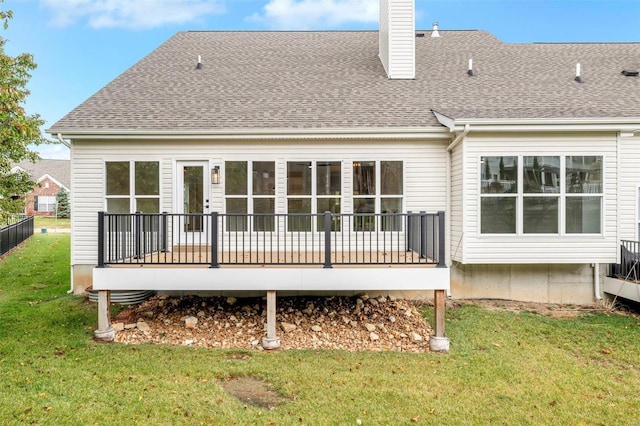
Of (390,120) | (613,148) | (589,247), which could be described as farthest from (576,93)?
(390,120)

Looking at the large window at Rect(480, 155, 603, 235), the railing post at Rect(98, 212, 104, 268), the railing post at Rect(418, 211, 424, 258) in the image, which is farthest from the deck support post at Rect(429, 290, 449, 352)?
the railing post at Rect(98, 212, 104, 268)

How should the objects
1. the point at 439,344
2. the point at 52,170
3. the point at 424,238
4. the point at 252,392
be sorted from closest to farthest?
the point at 252,392, the point at 439,344, the point at 424,238, the point at 52,170

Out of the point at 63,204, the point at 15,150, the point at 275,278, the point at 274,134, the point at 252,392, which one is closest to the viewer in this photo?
the point at 252,392

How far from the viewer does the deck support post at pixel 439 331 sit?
17.6 ft

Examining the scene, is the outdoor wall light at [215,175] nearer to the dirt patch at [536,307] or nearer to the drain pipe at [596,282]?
the dirt patch at [536,307]

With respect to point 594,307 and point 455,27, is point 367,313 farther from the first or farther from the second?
point 455,27

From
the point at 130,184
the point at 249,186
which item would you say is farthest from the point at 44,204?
the point at 249,186

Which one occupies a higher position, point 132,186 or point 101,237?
point 132,186

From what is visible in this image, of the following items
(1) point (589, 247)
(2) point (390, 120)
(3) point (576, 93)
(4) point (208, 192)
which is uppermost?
(3) point (576, 93)

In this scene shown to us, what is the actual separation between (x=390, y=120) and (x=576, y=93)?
4722mm

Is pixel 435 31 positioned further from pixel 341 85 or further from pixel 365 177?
pixel 365 177

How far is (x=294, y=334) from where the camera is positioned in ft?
19.4

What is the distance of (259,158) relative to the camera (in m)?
7.66

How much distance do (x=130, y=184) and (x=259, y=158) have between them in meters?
2.83
